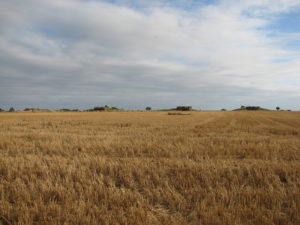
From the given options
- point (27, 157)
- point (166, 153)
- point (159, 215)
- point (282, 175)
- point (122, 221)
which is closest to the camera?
point (122, 221)

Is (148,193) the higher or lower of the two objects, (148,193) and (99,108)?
the lower

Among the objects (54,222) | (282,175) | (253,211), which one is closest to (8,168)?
(54,222)

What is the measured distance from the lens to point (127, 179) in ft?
15.7

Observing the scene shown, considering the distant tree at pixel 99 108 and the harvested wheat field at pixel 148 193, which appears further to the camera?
the distant tree at pixel 99 108

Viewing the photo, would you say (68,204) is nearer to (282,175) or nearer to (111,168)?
(111,168)

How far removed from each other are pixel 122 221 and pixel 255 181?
11.0 feet

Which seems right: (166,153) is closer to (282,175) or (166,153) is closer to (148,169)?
(148,169)

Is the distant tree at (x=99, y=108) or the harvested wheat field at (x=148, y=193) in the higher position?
the distant tree at (x=99, y=108)

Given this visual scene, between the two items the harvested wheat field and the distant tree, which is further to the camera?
the distant tree

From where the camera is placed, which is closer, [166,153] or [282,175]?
[282,175]

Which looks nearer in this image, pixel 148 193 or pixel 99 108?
pixel 148 193

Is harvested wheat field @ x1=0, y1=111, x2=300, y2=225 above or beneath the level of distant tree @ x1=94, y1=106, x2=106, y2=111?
beneath

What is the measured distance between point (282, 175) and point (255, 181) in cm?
99

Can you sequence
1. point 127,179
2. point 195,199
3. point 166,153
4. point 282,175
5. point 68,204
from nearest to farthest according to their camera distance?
1. point 68,204
2. point 195,199
3. point 127,179
4. point 282,175
5. point 166,153
